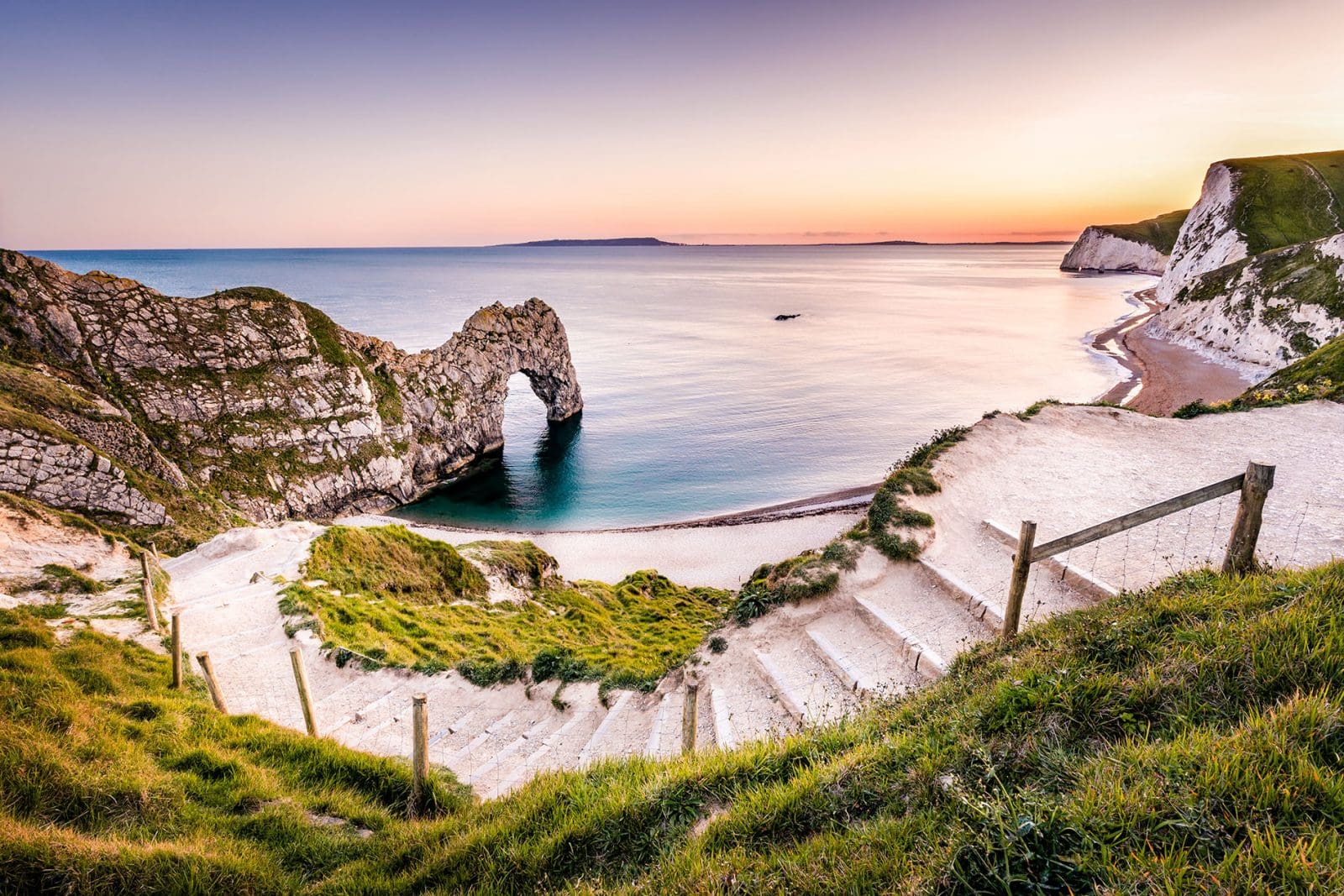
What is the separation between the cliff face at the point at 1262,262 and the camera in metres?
53.8

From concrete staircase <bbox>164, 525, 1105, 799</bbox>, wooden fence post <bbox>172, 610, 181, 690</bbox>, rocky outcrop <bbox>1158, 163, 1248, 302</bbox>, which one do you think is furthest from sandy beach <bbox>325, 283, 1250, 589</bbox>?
rocky outcrop <bbox>1158, 163, 1248, 302</bbox>

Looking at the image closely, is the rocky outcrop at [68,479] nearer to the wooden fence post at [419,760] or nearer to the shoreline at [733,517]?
the shoreline at [733,517]

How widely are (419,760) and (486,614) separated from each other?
37.7 feet

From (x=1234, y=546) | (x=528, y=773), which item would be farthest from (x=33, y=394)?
(x=1234, y=546)

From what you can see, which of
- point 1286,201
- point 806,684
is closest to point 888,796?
point 806,684

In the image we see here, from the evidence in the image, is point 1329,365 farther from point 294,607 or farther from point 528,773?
point 294,607

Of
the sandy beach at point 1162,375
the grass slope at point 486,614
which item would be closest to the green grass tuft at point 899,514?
the grass slope at point 486,614

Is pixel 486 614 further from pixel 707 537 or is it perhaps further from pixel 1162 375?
pixel 1162 375

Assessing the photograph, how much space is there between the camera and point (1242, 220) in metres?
81.1

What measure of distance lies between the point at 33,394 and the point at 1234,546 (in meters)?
39.6

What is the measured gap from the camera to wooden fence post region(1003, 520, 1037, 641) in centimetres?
835

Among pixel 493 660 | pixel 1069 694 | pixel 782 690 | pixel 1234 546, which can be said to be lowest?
pixel 493 660

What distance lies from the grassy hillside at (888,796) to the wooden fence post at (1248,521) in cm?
49

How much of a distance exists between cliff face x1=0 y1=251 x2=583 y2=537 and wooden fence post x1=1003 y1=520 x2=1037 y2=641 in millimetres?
30273
